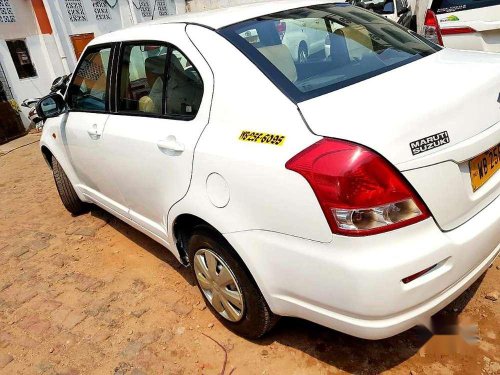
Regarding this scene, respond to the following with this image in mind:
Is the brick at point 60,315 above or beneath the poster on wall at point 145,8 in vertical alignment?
beneath

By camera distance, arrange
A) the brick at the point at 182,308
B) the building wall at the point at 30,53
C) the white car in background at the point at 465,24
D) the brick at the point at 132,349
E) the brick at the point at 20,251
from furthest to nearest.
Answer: the building wall at the point at 30,53 < the white car in background at the point at 465,24 < the brick at the point at 20,251 < the brick at the point at 182,308 < the brick at the point at 132,349

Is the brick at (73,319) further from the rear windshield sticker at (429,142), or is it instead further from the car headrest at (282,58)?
the rear windshield sticker at (429,142)

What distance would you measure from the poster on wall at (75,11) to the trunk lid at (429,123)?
1164cm

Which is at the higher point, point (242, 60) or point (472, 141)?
point (242, 60)

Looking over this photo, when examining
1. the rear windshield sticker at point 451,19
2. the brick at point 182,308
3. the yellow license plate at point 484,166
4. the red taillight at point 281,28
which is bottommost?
the brick at point 182,308

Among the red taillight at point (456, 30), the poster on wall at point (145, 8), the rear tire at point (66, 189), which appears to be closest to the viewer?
the rear tire at point (66, 189)

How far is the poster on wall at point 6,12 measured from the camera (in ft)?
31.4

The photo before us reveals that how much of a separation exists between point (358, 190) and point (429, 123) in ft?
1.27

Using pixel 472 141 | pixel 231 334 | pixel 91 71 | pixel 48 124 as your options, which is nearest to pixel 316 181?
pixel 472 141

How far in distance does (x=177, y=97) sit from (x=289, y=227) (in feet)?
3.53

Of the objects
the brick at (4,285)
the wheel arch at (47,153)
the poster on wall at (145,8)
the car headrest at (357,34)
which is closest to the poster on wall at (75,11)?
the poster on wall at (145,8)

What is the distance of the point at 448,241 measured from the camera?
1638 millimetres

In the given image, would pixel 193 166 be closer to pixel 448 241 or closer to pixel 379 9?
pixel 448 241

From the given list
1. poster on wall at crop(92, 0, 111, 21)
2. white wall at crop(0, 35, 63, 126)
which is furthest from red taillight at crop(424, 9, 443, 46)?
poster on wall at crop(92, 0, 111, 21)
